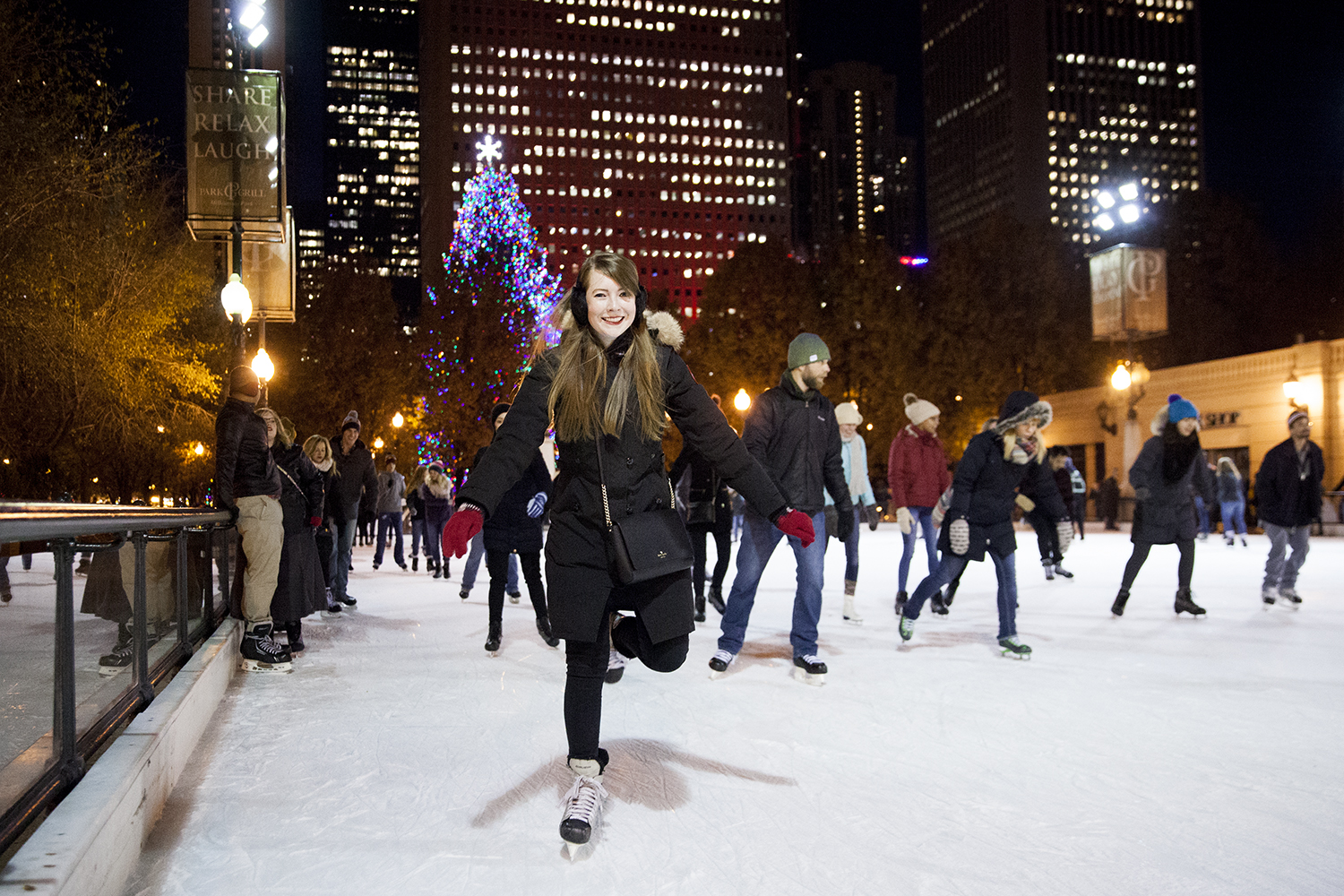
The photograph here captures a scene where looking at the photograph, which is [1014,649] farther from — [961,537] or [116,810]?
[116,810]

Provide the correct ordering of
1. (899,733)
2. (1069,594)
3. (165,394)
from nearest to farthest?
1. (899,733)
2. (1069,594)
3. (165,394)

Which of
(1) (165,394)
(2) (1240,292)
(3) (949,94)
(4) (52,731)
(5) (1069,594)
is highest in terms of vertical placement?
(3) (949,94)

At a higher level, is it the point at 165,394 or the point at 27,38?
the point at 27,38

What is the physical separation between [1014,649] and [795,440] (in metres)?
1.83

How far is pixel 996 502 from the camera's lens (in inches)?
235

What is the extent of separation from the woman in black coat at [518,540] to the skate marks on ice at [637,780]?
8.61ft

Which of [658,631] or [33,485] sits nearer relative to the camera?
[658,631]

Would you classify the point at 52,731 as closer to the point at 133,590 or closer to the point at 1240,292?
the point at 133,590

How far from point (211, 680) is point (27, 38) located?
45.2 feet

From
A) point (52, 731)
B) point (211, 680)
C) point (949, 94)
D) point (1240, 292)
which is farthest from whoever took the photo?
point (949, 94)

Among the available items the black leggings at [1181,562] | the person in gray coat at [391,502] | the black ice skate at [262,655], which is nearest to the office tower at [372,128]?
the person in gray coat at [391,502]

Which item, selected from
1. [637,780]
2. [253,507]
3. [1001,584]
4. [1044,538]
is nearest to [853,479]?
[1044,538]

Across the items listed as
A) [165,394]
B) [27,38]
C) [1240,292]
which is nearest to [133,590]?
[27,38]

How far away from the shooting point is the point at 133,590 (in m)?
3.66
